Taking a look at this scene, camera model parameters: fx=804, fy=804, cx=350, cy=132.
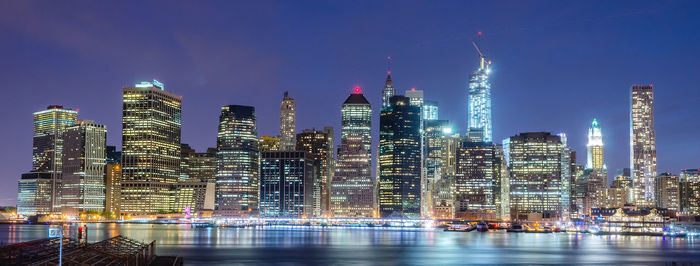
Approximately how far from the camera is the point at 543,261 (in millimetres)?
122562

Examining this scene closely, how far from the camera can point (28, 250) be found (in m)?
64.6

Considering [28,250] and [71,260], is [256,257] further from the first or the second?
[71,260]

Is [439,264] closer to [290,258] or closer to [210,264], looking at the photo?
[290,258]

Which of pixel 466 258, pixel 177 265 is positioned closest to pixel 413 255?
pixel 466 258

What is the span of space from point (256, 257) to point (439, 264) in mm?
30028

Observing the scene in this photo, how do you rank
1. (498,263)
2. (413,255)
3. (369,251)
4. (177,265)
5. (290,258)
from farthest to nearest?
1. (369,251)
2. (413,255)
3. (290,258)
4. (498,263)
5. (177,265)

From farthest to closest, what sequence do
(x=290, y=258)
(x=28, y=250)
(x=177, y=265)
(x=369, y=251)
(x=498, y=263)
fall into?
(x=369, y=251)
(x=290, y=258)
(x=498, y=263)
(x=177, y=265)
(x=28, y=250)

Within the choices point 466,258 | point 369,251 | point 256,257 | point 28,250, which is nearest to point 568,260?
point 466,258

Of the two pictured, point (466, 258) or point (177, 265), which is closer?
point (177, 265)

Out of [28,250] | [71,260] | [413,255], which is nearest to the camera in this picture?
[71,260]

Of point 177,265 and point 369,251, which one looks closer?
point 177,265

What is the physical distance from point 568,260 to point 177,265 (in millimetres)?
64991

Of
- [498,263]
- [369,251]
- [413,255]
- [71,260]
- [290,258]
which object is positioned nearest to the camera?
[71,260]

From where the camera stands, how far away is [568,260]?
126000 mm
